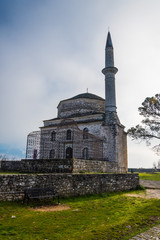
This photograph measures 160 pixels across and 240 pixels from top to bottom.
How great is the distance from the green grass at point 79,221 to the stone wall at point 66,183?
1.64 ft

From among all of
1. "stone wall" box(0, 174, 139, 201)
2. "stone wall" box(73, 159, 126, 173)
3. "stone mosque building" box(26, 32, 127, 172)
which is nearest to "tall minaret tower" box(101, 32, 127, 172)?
"stone mosque building" box(26, 32, 127, 172)

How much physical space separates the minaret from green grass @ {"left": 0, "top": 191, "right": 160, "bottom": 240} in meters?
14.1

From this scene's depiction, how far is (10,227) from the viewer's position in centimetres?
459

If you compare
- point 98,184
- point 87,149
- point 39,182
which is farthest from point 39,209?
point 87,149

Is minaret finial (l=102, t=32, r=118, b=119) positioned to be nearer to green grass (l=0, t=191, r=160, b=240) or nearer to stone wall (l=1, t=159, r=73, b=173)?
stone wall (l=1, t=159, r=73, b=173)

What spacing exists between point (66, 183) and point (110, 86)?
15.8 m

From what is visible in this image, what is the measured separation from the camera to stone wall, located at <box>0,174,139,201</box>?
276 inches

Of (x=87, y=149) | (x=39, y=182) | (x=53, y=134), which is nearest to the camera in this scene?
(x=39, y=182)

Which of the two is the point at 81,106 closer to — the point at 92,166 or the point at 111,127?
the point at 111,127

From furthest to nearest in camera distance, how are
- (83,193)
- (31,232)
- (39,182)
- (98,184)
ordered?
(98,184), (83,193), (39,182), (31,232)

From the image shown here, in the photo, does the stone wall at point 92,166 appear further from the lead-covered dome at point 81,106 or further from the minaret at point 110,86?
the lead-covered dome at point 81,106

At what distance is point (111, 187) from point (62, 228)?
6.34m

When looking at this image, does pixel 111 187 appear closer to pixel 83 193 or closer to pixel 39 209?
pixel 83 193

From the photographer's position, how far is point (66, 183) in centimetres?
848
